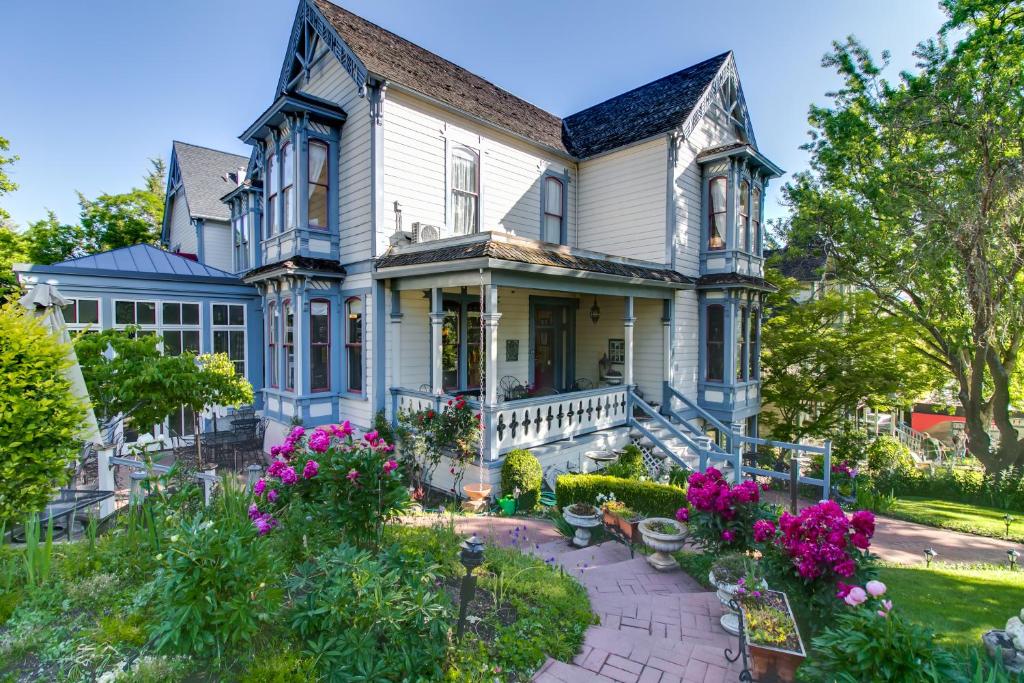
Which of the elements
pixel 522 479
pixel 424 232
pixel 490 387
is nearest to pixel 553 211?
pixel 424 232

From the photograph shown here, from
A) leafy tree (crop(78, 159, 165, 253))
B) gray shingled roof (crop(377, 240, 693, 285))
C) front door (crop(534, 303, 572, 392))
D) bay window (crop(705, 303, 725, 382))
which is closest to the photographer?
gray shingled roof (crop(377, 240, 693, 285))

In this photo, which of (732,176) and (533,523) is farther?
(732,176)

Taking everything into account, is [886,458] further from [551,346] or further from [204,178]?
[204,178]

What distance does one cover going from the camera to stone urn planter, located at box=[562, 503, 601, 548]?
715 centimetres

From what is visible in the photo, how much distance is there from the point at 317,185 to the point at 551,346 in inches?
306

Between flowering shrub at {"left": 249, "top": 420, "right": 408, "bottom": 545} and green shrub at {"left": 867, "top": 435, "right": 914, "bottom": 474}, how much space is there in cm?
1541

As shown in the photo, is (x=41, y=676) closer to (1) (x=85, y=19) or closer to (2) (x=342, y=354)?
(2) (x=342, y=354)

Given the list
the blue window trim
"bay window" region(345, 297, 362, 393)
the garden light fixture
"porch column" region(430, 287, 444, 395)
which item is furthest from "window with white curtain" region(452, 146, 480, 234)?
the garden light fixture

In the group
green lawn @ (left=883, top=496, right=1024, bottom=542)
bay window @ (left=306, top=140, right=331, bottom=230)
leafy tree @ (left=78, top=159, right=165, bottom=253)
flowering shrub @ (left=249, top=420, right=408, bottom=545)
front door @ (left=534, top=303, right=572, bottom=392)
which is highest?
leafy tree @ (left=78, top=159, right=165, bottom=253)

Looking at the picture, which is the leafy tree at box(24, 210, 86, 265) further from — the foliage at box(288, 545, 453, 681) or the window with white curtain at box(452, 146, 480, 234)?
the foliage at box(288, 545, 453, 681)

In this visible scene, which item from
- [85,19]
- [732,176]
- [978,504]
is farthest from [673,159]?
[85,19]

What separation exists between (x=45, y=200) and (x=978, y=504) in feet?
145

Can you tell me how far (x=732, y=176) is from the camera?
14.1 meters

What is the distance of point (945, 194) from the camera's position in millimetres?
12930
